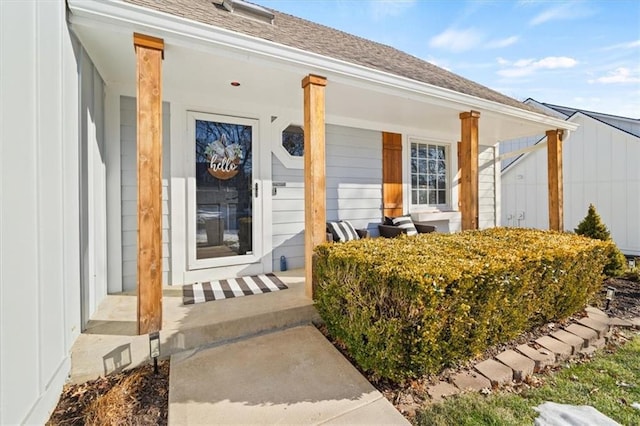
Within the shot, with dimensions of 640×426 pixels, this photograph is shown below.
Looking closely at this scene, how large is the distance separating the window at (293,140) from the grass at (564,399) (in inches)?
151

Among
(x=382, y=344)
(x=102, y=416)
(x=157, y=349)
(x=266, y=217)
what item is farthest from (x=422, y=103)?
(x=102, y=416)

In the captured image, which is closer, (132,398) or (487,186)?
(132,398)

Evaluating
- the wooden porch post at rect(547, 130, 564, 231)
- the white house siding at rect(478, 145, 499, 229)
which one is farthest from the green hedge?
the white house siding at rect(478, 145, 499, 229)

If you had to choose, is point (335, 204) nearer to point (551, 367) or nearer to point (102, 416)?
point (551, 367)

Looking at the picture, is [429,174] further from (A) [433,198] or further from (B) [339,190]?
(B) [339,190]

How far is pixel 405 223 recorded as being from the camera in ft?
18.1

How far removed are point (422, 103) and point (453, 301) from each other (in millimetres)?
3218

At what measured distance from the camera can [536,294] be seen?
276 centimetres

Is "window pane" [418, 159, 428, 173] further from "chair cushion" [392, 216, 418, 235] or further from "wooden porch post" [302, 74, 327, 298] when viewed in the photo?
"wooden porch post" [302, 74, 327, 298]

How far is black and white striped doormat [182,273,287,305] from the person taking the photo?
11.1ft

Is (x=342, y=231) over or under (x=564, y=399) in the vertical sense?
over

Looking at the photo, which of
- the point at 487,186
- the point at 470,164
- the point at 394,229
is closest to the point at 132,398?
the point at 394,229

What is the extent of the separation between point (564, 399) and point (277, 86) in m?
4.03

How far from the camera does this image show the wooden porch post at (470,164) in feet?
14.9
